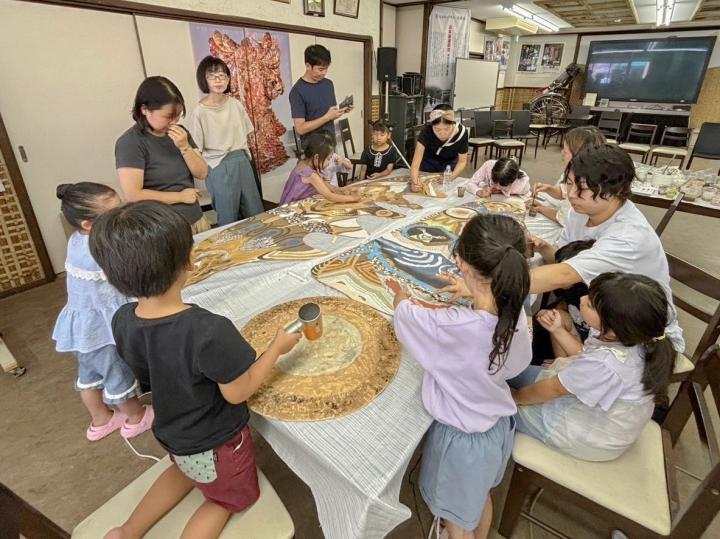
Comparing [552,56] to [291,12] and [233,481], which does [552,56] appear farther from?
[233,481]

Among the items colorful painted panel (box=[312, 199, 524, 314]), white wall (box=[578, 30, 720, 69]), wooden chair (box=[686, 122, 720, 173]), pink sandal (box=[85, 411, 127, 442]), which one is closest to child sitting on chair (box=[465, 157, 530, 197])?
colorful painted panel (box=[312, 199, 524, 314])

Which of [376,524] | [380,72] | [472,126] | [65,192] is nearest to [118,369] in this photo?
[65,192]

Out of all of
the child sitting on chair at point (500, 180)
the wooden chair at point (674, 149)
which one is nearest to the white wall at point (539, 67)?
the wooden chair at point (674, 149)

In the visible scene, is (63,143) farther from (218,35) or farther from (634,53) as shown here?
(634,53)

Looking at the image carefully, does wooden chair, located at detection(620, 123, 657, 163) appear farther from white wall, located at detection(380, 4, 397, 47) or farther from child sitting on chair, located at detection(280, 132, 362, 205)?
child sitting on chair, located at detection(280, 132, 362, 205)

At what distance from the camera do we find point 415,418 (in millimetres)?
861

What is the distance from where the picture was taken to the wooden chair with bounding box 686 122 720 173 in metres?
4.82

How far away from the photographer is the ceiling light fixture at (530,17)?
20.6 ft

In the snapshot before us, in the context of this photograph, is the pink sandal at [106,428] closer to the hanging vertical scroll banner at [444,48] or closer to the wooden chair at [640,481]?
the wooden chair at [640,481]

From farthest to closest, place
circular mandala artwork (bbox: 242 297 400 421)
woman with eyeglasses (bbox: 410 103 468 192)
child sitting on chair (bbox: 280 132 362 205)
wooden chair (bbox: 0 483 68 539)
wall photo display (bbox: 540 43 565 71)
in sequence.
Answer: wall photo display (bbox: 540 43 565 71)
woman with eyeglasses (bbox: 410 103 468 192)
child sitting on chair (bbox: 280 132 362 205)
circular mandala artwork (bbox: 242 297 400 421)
wooden chair (bbox: 0 483 68 539)

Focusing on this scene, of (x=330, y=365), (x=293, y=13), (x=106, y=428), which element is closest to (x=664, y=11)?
(x=293, y=13)

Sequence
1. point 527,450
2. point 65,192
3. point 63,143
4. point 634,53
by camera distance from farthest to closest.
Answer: point 634,53, point 63,143, point 65,192, point 527,450

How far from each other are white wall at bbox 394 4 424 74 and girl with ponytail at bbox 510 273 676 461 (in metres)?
6.23

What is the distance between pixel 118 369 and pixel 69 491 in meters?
0.50
